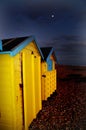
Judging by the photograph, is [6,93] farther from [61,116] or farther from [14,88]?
[61,116]

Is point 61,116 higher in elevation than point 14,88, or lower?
lower

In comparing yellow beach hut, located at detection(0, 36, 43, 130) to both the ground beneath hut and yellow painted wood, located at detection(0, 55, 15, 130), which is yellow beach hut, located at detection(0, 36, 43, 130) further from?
the ground beneath hut

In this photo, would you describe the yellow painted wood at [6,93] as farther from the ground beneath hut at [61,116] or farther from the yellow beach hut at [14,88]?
the ground beneath hut at [61,116]

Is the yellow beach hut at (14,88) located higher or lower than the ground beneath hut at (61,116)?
higher

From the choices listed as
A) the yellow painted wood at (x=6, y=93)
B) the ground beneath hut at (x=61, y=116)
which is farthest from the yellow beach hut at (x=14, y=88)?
the ground beneath hut at (x=61, y=116)

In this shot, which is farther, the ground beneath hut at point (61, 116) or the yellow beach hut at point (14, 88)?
the ground beneath hut at point (61, 116)

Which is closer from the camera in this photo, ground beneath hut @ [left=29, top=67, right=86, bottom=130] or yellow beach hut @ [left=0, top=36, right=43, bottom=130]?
yellow beach hut @ [left=0, top=36, right=43, bottom=130]

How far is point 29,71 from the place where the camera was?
17.0 feet

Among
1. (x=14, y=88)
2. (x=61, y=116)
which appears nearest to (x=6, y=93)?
(x=14, y=88)

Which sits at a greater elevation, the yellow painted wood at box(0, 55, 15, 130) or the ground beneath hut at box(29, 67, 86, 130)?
the yellow painted wood at box(0, 55, 15, 130)

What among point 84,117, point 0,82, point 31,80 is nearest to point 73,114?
point 84,117

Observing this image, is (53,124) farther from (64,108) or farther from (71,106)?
(71,106)

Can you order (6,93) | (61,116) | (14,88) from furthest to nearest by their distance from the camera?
(61,116) → (6,93) → (14,88)

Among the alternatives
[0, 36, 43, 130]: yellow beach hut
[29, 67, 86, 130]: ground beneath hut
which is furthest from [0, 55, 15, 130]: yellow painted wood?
[29, 67, 86, 130]: ground beneath hut
